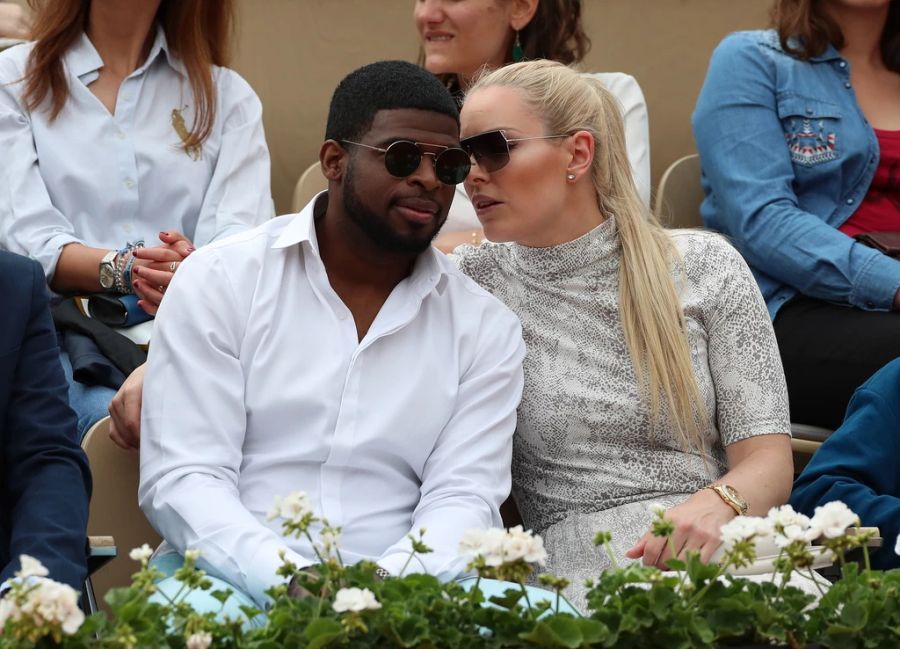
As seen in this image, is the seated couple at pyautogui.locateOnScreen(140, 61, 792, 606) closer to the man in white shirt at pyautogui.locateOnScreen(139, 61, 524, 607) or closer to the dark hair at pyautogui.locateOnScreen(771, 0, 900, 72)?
the man in white shirt at pyautogui.locateOnScreen(139, 61, 524, 607)

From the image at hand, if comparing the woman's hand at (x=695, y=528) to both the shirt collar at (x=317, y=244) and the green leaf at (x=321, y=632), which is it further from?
the green leaf at (x=321, y=632)

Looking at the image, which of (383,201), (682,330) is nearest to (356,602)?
(383,201)

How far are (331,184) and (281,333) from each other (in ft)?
1.27

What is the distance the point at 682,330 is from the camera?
3.13 m

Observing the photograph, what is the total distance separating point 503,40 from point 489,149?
1.41m

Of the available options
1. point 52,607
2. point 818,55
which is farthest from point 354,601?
point 818,55

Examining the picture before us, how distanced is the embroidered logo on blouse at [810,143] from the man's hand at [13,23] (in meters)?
2.43

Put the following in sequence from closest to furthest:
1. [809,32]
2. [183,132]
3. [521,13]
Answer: [183,132] < [809,32] < [521,13]

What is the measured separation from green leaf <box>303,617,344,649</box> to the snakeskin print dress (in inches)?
53.7

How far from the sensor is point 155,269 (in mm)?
3428

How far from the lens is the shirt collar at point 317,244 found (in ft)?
9.52

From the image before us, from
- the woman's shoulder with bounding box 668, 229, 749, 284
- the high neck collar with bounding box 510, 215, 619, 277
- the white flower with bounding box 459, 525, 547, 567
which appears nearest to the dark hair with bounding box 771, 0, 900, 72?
the woman's shoulder with bounding box 668, 229, 749, 284

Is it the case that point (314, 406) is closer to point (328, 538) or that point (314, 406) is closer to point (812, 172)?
point (328, 538)

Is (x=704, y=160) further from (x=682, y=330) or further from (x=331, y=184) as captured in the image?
(x=331, y=184)
